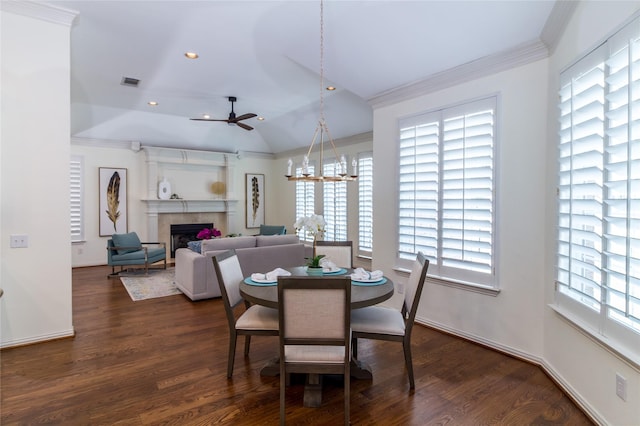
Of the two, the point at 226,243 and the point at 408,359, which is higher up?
the point at 226,243

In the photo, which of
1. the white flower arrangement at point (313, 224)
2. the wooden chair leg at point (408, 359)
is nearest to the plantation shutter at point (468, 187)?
the wooden chair leg at point (408, 359)

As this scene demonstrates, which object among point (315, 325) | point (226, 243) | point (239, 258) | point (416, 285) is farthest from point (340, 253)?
point (226, 243)

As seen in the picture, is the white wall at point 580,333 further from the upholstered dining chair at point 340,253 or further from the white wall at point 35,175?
the white wall at point 35,175

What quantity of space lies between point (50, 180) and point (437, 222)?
13.3 ft

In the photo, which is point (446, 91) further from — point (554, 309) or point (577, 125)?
point (554, 309)

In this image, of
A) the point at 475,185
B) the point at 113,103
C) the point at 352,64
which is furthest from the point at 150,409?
the point at 113,103

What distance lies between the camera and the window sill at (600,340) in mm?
1823

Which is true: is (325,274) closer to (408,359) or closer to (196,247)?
(408,359)

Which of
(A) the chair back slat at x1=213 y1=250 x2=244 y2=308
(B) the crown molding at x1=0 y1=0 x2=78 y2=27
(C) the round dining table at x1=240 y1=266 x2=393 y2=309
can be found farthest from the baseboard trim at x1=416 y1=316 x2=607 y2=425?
(B) the crown molding at x1=0 y1=0 x2=78 y2=27

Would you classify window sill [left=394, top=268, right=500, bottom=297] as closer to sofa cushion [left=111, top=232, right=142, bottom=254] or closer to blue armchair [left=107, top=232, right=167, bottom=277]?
blue armchair [left=107, top=232, right=167, bottom=277]

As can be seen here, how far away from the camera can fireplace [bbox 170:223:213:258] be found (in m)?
8.29

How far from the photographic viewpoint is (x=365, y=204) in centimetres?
659

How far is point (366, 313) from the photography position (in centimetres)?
279

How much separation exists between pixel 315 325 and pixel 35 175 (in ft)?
10.4
